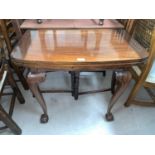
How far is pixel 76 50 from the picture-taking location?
1160 mm

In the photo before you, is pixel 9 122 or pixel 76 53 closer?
pixel 76 53

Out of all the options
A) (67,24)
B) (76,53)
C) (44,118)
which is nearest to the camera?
(76,53)

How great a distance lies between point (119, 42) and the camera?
4.13 feet

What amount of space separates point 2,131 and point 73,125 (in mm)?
588

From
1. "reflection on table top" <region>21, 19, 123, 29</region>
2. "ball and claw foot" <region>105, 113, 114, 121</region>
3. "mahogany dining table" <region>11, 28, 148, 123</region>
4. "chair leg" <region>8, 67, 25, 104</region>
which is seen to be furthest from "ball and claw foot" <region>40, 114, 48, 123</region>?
"reflection on table top" <region>21, 19, 123, 29</region>

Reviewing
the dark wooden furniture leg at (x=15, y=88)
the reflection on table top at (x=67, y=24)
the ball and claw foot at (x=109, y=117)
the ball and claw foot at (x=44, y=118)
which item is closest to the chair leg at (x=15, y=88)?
the dark wooden furniture leg at (x=15, y=88)

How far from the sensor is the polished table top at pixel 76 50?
1055 millimetres

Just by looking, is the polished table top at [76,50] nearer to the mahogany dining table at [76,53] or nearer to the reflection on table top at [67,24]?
the mahogany dining table at [76,53]

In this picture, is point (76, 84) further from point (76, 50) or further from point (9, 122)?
point (9, 122)

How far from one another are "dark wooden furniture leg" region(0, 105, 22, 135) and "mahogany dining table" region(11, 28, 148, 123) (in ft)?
0.85

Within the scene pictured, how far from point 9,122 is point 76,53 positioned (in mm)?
724

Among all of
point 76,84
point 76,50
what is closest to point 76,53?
point 76,50
